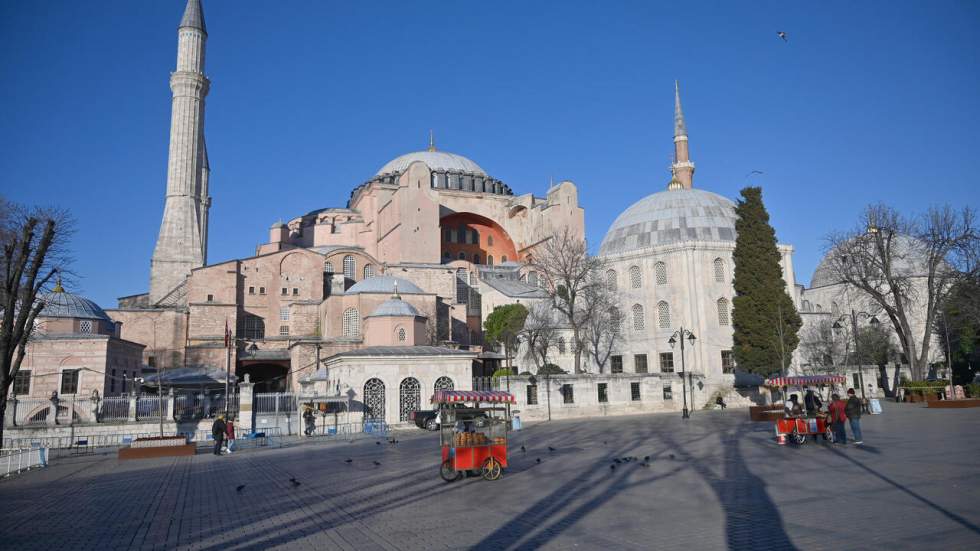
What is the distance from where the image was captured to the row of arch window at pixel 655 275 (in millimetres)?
38281

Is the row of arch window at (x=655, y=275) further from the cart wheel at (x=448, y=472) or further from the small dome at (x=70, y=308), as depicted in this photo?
the cart wheel at (x=448, y=472)

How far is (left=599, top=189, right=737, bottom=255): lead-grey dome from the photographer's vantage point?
39125 mm

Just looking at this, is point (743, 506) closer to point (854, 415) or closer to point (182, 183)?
point (854, 415)

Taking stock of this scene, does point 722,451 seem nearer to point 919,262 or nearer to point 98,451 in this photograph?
point 98,451

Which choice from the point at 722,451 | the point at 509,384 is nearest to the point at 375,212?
the point at 509,384

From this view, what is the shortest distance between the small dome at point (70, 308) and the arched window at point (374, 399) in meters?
13.2

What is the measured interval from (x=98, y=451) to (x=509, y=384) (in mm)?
15488

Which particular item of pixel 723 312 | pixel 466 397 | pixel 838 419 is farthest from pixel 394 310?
pixel 838 419

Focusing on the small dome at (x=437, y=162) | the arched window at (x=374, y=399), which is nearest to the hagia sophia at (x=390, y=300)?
the arched window at (x=374, y=399)

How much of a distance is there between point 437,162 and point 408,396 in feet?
116

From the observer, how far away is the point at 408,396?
28859mm

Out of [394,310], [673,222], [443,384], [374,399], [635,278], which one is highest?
[673,222]

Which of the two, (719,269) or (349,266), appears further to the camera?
(349,266)

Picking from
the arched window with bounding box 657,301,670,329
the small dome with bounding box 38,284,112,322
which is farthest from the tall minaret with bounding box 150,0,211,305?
the arched window with bounding box 657,301,670,329
